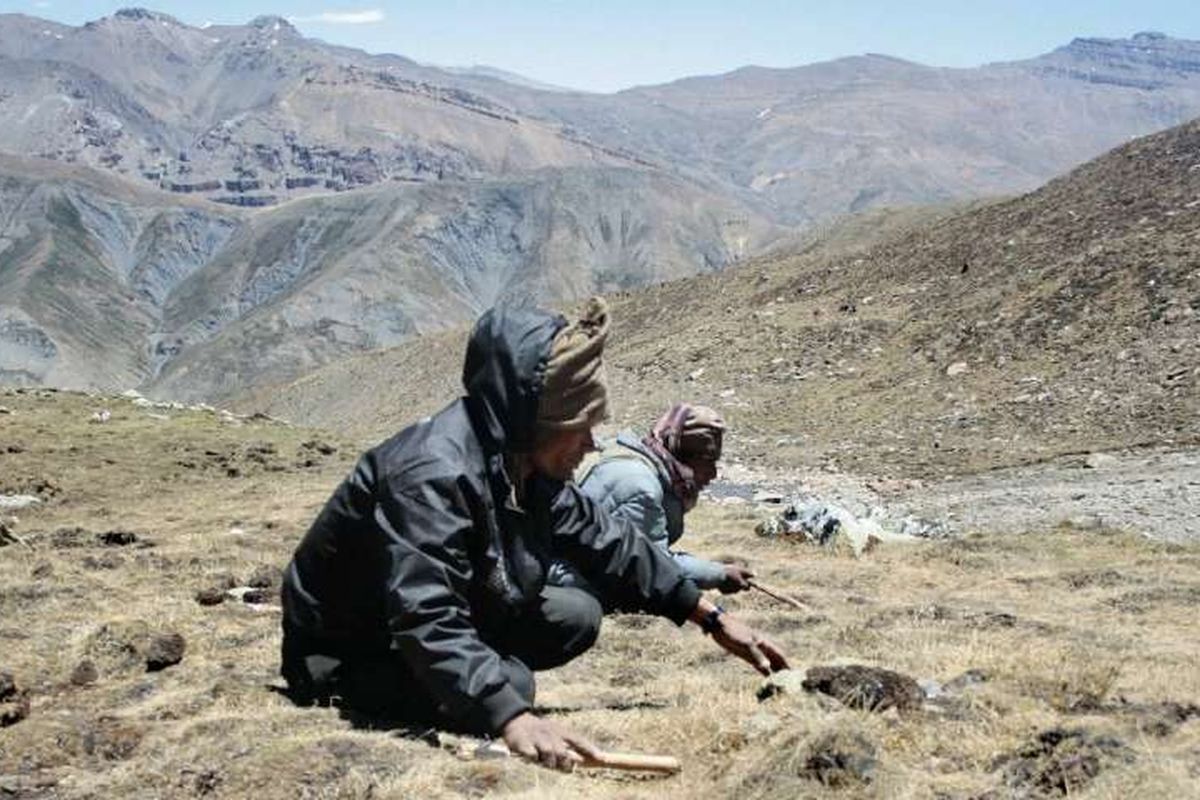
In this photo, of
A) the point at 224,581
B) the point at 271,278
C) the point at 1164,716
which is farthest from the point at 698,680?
the point at 271,278

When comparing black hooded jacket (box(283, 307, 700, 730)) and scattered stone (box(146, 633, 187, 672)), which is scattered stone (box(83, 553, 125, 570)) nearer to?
scattered stone (box(146, 633, 187, 672))

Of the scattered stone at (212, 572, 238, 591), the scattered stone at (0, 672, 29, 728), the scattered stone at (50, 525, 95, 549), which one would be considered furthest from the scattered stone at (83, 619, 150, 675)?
the scattered stone at (50, 525, 95, 549)

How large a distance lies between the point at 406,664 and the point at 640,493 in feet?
6.72

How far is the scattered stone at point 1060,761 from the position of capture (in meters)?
4.50

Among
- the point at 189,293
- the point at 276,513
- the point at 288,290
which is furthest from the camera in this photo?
the point at 189,293

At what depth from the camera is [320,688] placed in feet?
18.1

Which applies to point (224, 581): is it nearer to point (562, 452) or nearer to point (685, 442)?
point (685, 442)

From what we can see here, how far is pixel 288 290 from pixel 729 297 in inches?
5519

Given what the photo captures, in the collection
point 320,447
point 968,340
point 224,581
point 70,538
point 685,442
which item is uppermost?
point 685,442

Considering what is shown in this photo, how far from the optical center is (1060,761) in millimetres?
4613

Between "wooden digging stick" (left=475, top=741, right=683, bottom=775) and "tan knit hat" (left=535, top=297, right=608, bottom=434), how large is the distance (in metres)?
1.16

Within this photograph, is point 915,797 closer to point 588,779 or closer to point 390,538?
point 588,779

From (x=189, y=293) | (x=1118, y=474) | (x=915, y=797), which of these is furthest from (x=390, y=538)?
(x=189, y=293)

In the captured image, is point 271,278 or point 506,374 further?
point 271,278
